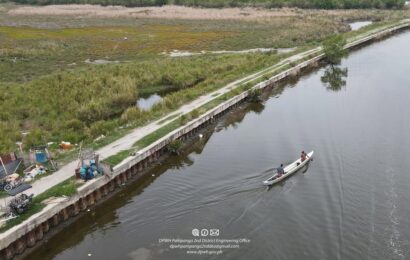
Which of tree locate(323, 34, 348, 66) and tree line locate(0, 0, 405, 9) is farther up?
A: tree line locate(0, 0, 405, 9)

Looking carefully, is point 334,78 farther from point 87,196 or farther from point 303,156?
point 87,196

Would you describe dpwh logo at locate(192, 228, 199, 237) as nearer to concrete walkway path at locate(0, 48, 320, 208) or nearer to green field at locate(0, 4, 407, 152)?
concrete walkway path at locate(0, 48, 320, 208)

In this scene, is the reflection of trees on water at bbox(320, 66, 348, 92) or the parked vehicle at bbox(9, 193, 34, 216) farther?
the reflection of trees on water at bbox(320, 66, 348, 92)

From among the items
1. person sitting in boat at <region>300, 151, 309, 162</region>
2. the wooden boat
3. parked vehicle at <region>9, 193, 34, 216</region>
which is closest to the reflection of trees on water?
person sitting in boat at <region>300, 151, 309, 162</region>

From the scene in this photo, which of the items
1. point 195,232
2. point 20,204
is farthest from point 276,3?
point 20,204

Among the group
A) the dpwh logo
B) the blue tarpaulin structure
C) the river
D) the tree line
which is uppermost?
the tree line

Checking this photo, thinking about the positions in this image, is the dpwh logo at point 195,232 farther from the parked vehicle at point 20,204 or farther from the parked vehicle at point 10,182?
the parked vehicle at point 10,182

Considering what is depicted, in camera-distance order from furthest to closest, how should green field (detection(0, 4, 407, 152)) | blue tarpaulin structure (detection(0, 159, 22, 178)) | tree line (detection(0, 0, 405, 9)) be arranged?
1. tree line (detection(0, 0, 405, 9))
2. green field (detection(0, 4, 407, 152))
3. blue tarpaulin structure (detection(0, 159, 22, 178))
